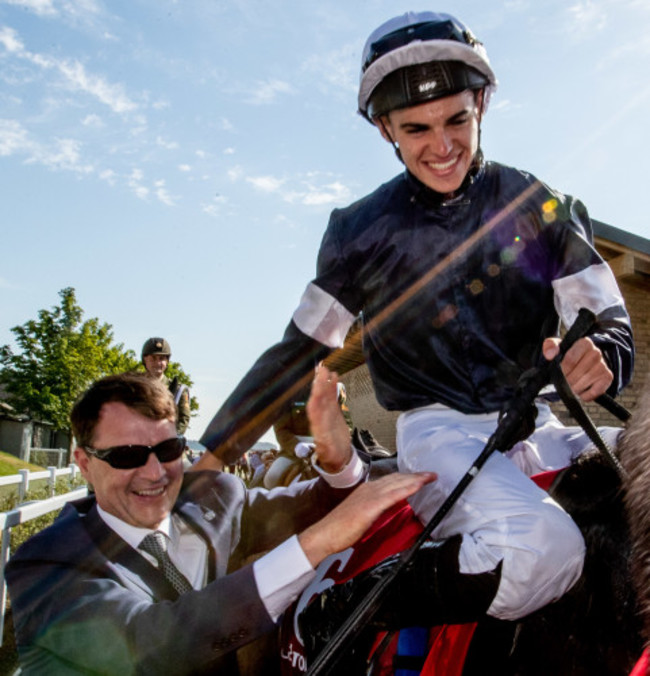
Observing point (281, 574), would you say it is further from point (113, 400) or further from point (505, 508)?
point (113, 400)

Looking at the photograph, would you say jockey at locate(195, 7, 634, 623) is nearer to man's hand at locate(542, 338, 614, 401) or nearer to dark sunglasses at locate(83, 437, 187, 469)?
man's hand at locate(542, 338, 614, 401)

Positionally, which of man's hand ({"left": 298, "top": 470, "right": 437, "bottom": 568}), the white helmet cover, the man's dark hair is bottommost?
man's hand ({"left": 298, "top": 470, "right": 437, "bottom": 568})

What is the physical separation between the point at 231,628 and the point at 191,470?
0.91 m

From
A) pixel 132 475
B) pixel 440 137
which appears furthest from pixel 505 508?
pixel 132 475

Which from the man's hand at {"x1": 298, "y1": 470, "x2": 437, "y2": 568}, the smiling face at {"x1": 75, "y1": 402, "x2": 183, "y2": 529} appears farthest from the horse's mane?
the smiling face at {"x1": 75, "y1": 402, "x2": 183, "y2": 529}

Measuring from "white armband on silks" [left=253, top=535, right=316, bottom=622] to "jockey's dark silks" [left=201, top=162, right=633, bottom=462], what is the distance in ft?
1.51

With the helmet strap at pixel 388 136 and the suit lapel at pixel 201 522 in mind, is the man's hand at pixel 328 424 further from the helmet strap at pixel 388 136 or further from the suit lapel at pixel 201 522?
the helmet strap at pixel 388 136

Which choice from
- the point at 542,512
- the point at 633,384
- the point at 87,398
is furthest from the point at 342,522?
the point at 633,384

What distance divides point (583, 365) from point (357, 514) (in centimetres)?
77

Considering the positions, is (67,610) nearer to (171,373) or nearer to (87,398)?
(87,398)

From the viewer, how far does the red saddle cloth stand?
166cm

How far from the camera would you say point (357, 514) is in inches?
71.9

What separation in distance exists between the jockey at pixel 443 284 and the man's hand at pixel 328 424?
7.5 inches

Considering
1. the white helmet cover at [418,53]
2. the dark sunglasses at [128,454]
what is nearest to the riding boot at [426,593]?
the dark sunglasses at [128,454]
